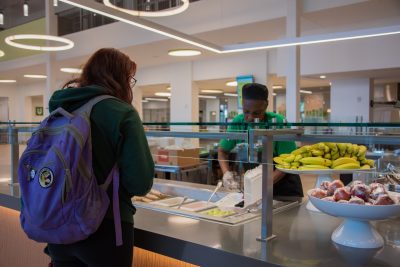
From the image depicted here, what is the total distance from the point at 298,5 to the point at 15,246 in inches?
200

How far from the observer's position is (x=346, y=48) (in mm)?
7223

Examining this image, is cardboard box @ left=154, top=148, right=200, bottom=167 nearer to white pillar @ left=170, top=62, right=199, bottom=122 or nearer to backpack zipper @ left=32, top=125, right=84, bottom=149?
backpack zipper @ left=32, top=125, right=84, bottom=149

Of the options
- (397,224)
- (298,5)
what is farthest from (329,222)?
(298,5)

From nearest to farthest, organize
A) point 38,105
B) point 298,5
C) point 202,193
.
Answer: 1. point 202,193
2. point 298,5
3. point 38,105

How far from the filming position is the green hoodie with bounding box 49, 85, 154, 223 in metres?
1.26

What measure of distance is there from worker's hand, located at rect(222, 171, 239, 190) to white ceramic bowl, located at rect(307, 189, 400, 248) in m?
0.83

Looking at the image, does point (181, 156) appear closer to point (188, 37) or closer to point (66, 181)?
point (66, 181)

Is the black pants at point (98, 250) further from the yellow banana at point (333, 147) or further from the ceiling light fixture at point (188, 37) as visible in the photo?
the ceiling light fixture at point (188, 37)

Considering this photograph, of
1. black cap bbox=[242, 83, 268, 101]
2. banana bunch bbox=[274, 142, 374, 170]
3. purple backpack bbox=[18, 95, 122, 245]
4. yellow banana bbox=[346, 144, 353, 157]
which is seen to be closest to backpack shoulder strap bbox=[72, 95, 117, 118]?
purple backpack bbox=[18, 95, 122, 245]

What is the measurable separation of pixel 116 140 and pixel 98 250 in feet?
1.26

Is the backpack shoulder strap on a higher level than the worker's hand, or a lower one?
higher

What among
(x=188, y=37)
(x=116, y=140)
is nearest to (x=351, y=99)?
(x=188, y=37)

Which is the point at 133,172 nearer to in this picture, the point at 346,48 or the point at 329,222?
the point at 329,222

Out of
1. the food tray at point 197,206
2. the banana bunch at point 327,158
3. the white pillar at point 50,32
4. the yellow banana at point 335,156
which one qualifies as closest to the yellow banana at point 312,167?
the banana bunch at point 327,158
